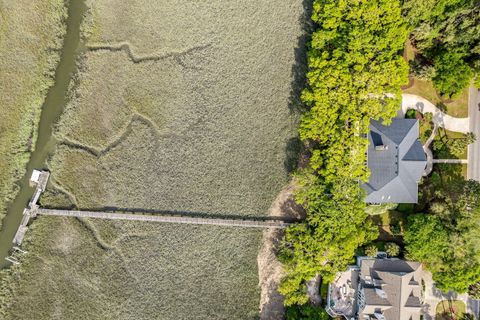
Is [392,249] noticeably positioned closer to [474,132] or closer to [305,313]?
[305,313]

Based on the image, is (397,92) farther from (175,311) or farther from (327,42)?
(175,311)

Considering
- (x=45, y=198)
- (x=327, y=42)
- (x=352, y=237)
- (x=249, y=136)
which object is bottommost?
(x=45, y=198)

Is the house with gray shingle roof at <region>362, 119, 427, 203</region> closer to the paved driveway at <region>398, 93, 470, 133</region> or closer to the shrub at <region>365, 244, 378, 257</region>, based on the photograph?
the paved driveway at <region>398, 93, 470, 133</region>

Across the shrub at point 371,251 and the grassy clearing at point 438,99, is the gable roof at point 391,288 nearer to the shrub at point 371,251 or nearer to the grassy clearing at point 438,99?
the shrub at point 371,251

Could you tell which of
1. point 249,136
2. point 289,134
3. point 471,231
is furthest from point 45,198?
point 471,231

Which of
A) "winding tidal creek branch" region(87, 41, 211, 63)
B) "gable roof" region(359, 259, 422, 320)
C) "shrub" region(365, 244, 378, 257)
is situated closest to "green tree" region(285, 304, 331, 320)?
"gable roof" region(359, 259, 422, 320)

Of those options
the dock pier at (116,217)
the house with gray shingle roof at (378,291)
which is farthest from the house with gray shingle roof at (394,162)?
the dock pier at (116,217)
